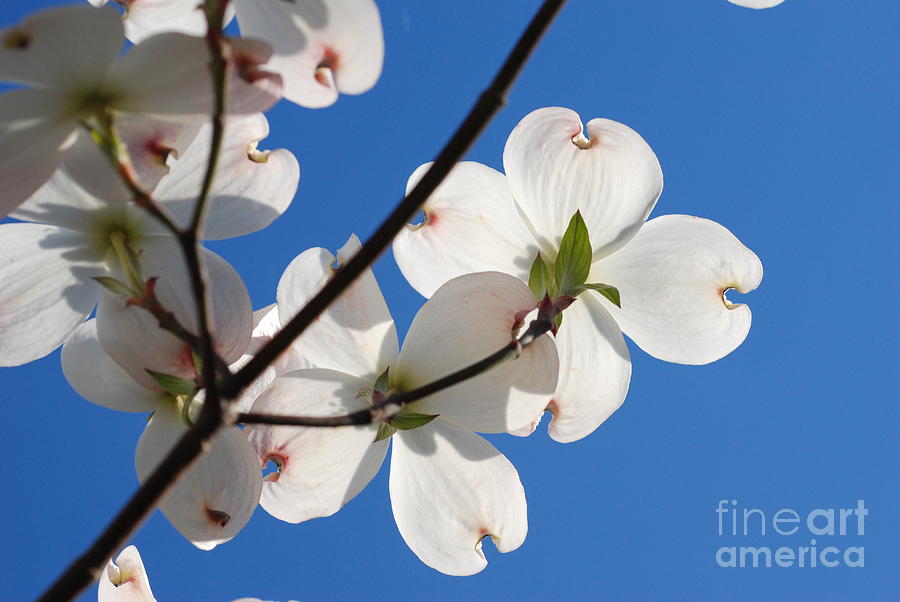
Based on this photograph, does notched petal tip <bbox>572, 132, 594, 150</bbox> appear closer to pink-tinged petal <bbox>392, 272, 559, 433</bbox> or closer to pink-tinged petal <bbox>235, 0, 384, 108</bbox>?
pink-tinged petal <bbox>392, 272, 559, 433</bbox>

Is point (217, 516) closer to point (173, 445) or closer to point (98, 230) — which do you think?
point (173, 445)

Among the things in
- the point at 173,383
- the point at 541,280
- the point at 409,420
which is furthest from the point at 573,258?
the point at 173,383

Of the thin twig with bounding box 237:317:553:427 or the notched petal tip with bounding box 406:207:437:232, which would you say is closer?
the thin twig with bounding box 237:317:553:427

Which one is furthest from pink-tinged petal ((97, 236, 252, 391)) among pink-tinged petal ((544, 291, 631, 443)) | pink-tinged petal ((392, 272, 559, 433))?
pink-tinged petal ((544, 291, 631, 443))

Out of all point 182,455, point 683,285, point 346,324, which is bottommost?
A: point 182,455

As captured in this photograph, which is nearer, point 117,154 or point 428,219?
point 117,154

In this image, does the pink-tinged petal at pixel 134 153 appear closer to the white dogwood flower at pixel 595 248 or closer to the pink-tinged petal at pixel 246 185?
the pink-tinged petal at pixel 246 185

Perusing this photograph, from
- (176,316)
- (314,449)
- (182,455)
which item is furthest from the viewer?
(314,449)

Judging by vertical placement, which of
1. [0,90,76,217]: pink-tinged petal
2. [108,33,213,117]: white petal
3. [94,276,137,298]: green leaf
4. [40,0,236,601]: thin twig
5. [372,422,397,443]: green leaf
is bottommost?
[40,0,236,601]: thin twig
